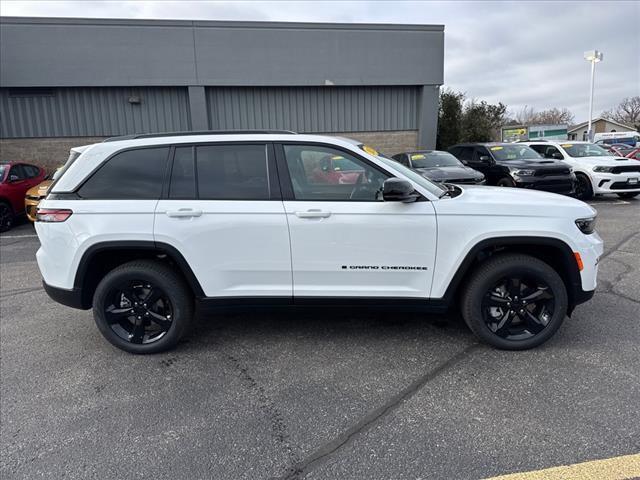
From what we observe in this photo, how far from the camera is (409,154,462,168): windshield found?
35.0 feet

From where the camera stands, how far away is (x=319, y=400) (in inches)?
118

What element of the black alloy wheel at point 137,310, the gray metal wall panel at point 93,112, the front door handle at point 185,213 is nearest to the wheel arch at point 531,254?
the front door handle at point 185,213

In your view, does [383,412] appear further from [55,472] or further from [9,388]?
[9,388]

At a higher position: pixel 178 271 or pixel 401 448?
pixel 178 271

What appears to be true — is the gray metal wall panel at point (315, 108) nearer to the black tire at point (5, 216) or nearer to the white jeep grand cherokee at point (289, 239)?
the black tire at point (5, 216)

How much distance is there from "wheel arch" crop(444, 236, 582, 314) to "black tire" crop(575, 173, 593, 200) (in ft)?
33.1

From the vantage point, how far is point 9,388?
327 cm

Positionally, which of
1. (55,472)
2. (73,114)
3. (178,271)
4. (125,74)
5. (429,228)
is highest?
(125,74)

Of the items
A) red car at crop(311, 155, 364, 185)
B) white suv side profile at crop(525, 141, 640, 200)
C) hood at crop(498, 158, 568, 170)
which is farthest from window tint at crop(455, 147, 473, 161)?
red car at crop(311, 155, 364, 185)

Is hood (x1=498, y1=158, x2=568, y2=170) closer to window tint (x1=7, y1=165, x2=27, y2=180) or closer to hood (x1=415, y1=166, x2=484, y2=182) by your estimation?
hood (x1=415, y1=166, x2=484, y2=182)

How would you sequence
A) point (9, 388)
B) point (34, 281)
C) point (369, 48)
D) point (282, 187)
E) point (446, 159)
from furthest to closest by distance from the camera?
point (369, 48) → point (446, 159) → point (34, 281) → point (282, 187) → point (9, 388)

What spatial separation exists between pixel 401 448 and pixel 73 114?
17552mm

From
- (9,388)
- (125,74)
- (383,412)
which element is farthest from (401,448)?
(125,74)

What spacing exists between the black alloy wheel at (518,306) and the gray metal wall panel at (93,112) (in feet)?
50.7
